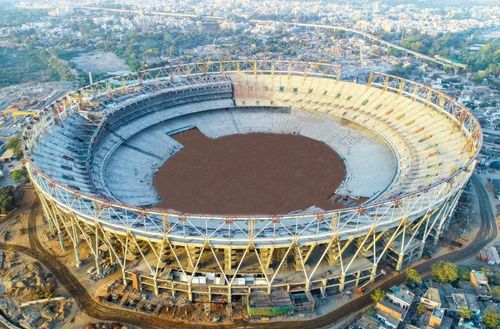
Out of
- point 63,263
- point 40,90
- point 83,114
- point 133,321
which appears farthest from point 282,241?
point 40,90

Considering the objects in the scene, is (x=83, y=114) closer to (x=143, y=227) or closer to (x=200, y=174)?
(x=200, y=174)

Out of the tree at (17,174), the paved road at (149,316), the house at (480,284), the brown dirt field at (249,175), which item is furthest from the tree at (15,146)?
the house at (480,284)

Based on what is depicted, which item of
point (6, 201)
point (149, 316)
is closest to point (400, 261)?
point (149, 316)

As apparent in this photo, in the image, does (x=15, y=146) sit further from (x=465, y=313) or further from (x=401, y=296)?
(x=465, y=313)

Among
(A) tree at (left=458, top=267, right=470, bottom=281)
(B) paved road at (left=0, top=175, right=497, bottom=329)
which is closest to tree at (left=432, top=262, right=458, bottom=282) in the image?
(A) tree at (left=458, top=267, right=470, bottom=281)

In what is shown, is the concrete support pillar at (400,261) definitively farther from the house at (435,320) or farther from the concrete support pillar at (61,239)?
the concrete support pillar at (61,239)

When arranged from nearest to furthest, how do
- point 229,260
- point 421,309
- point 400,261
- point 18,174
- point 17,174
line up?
1. point 421,309
2. point 229,260
3. point 400,261
4. point 17,174
5. point 18,174
